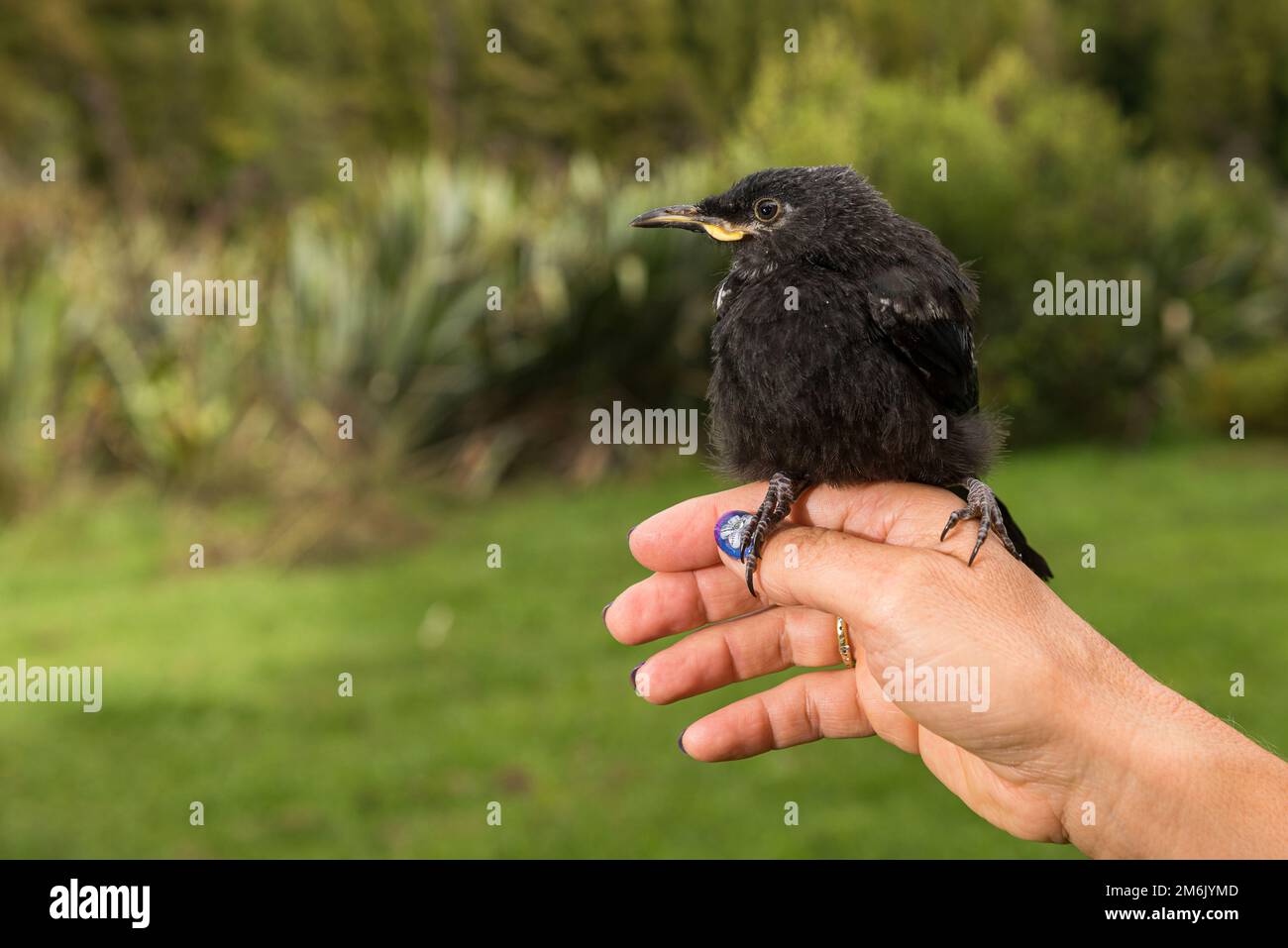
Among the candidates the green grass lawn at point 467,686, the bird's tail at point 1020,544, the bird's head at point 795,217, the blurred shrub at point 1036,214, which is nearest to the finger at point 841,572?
the bird's tail at point 1020,544

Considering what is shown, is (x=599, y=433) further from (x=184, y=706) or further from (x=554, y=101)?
(x=554, y=101)

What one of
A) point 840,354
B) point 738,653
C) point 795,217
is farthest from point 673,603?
point 795,217

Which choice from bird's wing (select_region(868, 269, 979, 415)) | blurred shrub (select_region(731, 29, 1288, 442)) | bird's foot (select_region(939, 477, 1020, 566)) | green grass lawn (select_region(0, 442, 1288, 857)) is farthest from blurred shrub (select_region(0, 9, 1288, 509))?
bird's foot (select_region(939, 477, 1020, 566))

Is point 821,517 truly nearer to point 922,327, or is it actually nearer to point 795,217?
point 922,327

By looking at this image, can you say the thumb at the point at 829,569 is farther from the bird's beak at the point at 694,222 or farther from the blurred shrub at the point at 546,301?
the blurred shrub at the point at 546,301

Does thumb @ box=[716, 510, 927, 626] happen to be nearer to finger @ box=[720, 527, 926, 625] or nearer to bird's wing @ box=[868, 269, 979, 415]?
finger @ box=[720, 527, 926, 625]

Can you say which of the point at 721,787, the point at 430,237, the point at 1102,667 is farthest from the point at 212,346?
the point at 1102,667
